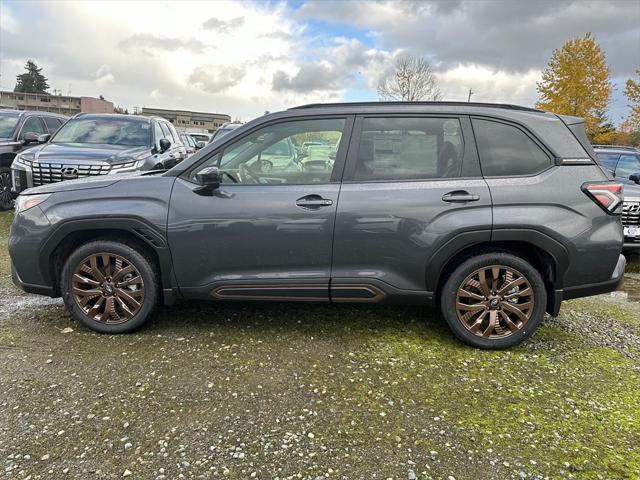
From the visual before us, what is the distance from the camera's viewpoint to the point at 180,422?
8.35 ft

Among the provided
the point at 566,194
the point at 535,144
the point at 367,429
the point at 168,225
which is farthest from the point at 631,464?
the point at 168,225

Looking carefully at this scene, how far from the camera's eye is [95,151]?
6789 mm

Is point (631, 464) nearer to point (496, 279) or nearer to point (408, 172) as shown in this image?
point (496, 279)

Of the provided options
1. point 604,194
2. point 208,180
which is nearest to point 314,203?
point 208,180

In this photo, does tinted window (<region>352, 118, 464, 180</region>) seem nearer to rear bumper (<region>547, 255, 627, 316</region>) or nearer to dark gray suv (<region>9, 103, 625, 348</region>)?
dark gray suv (<region>9, 103, 625, 348</region>)

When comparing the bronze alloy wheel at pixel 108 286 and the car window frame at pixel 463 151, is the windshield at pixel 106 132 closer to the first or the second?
the bronze alloy wheel at pixel 108 286

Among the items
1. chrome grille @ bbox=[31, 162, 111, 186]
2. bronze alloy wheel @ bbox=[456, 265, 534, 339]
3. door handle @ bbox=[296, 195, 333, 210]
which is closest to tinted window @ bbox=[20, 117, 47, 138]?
chrome grille @ bbox=[31, 162, 111, 186]

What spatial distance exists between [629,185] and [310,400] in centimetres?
637

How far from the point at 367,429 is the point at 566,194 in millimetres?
2173

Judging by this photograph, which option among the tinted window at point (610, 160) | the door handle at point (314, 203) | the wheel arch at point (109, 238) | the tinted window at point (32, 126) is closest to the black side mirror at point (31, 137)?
the tinted window at point (32, 126)

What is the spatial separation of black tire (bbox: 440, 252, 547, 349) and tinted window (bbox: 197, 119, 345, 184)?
1.26m

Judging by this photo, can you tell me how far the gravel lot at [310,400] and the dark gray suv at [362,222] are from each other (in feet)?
1.24

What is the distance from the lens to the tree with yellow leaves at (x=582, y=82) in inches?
1027

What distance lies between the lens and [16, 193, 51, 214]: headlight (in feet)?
11.5
